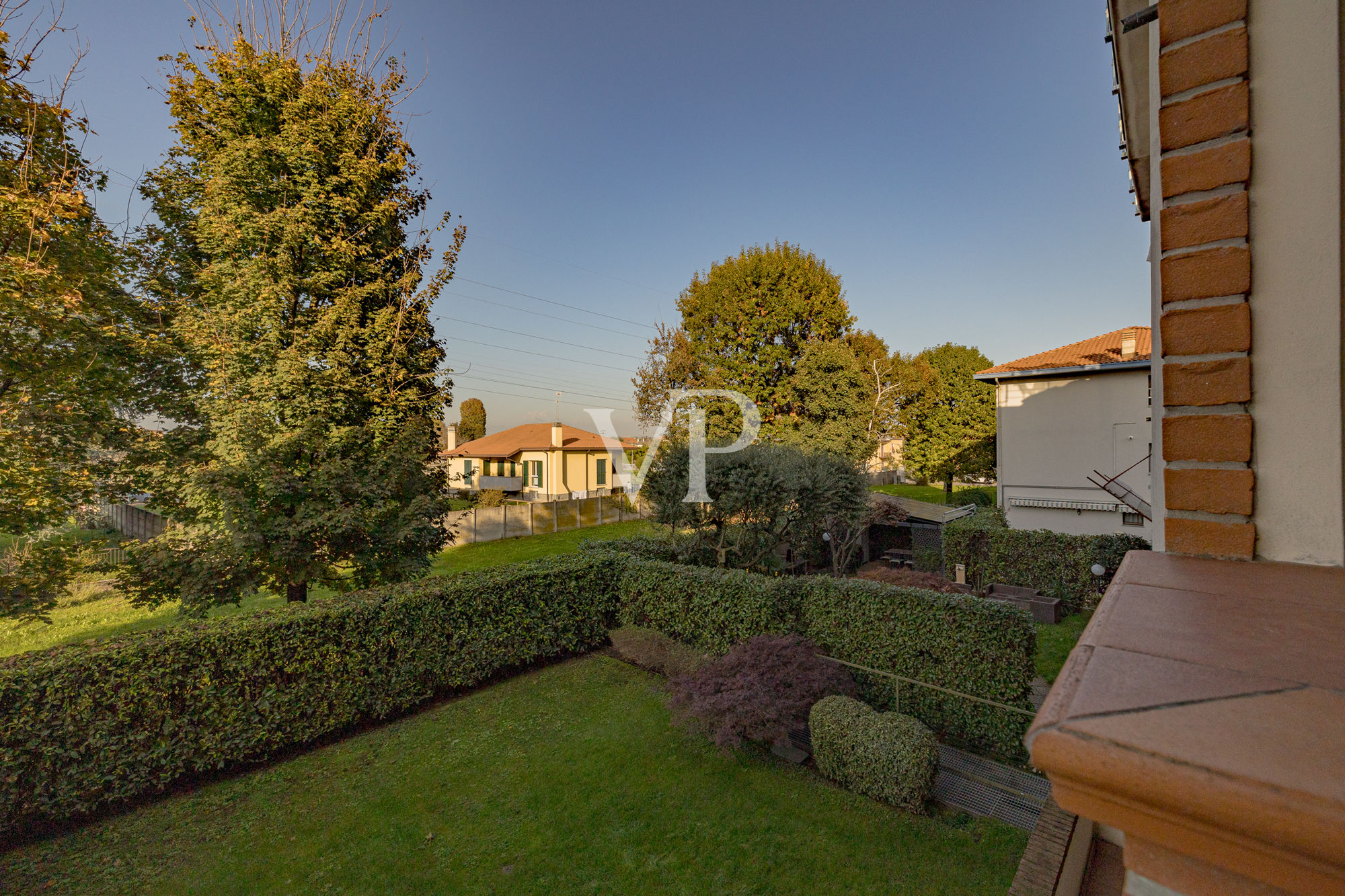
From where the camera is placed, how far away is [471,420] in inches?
2199

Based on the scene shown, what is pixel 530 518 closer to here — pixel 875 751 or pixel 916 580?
pixel 916 580

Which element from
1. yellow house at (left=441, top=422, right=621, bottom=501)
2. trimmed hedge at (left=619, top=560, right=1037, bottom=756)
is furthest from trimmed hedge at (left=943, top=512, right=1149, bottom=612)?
yellow house at (left=441, top=422, right=621, bottom=501)

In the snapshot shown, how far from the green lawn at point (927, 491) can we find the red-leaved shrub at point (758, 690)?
2633cm

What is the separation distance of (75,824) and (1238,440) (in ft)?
30.9

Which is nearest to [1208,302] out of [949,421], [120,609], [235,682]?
[235,682]

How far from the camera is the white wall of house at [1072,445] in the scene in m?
16.1

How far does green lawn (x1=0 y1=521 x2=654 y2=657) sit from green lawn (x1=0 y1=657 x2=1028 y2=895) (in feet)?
11.3

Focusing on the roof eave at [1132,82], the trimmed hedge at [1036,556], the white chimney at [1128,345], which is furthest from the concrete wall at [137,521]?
the white chimney at [1128,345]

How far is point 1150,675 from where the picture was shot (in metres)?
0.71

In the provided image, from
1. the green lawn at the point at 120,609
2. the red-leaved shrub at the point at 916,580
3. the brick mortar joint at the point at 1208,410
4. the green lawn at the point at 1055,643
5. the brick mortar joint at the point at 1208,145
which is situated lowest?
the green lawn at the point at 1055,643

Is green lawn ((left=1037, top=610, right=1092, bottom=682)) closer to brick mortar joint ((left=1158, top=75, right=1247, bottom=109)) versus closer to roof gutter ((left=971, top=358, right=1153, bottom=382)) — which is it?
roof gutter ((left=971, top=358, right=1153, bottom=382))

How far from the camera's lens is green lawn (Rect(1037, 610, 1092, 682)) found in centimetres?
923

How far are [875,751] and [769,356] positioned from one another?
20075 mm

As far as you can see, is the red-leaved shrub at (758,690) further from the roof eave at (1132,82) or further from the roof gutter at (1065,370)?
the roof gutter at (1065,370)
